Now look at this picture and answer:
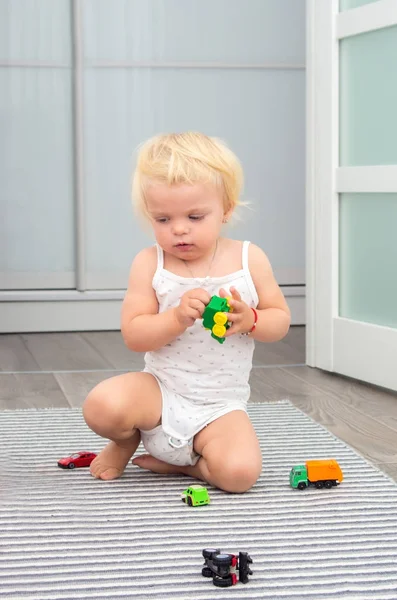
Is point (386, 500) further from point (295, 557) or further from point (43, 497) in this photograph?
point (43, 497)

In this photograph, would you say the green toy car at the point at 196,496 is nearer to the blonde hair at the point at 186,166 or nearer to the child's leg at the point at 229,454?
the child's leg at the point at 229,454

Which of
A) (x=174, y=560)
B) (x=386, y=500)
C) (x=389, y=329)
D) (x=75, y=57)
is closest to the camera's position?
(x=174, y=560)

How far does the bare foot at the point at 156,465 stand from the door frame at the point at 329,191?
0.80 m

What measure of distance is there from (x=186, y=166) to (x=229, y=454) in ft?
1.33

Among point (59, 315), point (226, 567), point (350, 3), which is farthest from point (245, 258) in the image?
point (59, 315)

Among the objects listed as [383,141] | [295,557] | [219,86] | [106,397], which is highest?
[219,86]

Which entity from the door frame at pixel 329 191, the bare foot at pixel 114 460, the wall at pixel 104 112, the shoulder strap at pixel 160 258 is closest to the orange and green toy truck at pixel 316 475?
the bare foot at pixel 114 460

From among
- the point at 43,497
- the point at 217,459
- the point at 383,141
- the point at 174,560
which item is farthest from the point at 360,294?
the point at 174,560

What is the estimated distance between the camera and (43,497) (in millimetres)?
1337

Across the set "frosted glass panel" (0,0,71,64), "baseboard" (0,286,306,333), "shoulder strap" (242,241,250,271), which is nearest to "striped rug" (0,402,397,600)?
"shoulder strap" (242,241,250,271)

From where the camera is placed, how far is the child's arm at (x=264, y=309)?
1.35 metres

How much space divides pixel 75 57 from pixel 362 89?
1.15m

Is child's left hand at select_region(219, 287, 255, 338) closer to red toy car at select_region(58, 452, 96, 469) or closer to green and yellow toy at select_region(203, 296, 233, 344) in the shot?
green and yellow toy at select_region(203, 296, 233, 344)

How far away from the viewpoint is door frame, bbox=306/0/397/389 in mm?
2199
